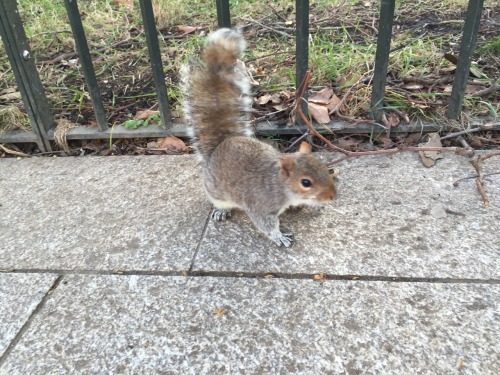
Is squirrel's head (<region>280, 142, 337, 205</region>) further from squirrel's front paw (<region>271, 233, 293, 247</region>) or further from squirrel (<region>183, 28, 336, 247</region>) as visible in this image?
squirrel's front paw (<region>271, 233, 293, 247</region>)

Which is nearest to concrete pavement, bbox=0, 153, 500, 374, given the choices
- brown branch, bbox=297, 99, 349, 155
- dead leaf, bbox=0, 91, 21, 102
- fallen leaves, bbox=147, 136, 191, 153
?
brown branch, bbox=297, 99, 349, 155

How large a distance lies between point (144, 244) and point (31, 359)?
24.8 inches

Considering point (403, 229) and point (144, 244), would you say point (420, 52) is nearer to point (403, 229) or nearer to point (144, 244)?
point (403, 229)

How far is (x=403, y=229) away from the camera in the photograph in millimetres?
1867

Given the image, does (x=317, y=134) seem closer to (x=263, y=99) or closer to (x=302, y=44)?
(x=302, y=44)

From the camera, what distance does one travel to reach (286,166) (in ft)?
5.99

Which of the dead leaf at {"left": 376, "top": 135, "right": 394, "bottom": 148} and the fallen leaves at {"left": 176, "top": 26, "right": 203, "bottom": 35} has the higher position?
the fallen leaves at {"left": 176, "top": 26, "right": 203, "bottom": 35}

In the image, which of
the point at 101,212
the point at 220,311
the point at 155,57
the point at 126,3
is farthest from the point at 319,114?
the point at 126,3

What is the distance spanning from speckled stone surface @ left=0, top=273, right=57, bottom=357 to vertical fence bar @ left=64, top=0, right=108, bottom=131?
1.19 meters

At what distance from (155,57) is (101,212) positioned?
0.92 metres

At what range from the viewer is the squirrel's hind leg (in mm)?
1854

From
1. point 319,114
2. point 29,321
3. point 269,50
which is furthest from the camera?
point 269,50

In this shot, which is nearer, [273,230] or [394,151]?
[273,230]

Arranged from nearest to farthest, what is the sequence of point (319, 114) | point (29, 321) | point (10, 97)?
point (29, 321), point (319, 114), point (10, 97)
